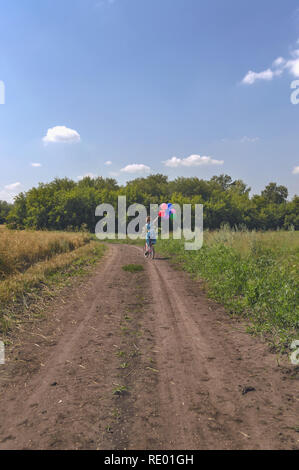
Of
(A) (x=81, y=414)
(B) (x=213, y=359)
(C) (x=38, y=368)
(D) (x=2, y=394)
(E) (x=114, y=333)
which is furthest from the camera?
(E) (x=114, y=333)

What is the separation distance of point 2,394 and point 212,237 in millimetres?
15084

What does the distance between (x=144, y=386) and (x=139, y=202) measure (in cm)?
4724

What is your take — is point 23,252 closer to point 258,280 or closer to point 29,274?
point 29,274

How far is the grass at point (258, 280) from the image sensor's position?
18.5ft

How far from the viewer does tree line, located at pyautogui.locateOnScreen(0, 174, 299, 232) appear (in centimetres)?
4228

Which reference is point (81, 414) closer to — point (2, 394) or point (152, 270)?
point (2, 394)

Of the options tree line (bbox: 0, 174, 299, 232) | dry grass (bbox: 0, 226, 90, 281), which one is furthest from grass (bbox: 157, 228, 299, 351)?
tree line (bbox: 0, 174, 299, 232)

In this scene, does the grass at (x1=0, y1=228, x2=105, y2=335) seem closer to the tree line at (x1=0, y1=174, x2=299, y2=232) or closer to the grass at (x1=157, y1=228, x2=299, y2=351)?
the grass at (x1=157, y1=228, x2=299, y2=351)

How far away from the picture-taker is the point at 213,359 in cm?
452

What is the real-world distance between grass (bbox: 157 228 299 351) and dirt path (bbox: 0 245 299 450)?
0.51 metres

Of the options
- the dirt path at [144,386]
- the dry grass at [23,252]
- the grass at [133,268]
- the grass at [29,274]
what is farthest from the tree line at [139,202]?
the dirt path at [144,386]

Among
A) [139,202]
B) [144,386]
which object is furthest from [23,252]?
[139,202]

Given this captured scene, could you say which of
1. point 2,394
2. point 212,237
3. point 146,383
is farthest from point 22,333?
point 212,237

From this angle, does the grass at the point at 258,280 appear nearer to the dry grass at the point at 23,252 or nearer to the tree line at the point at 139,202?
the dry grass at the point at 23,252
